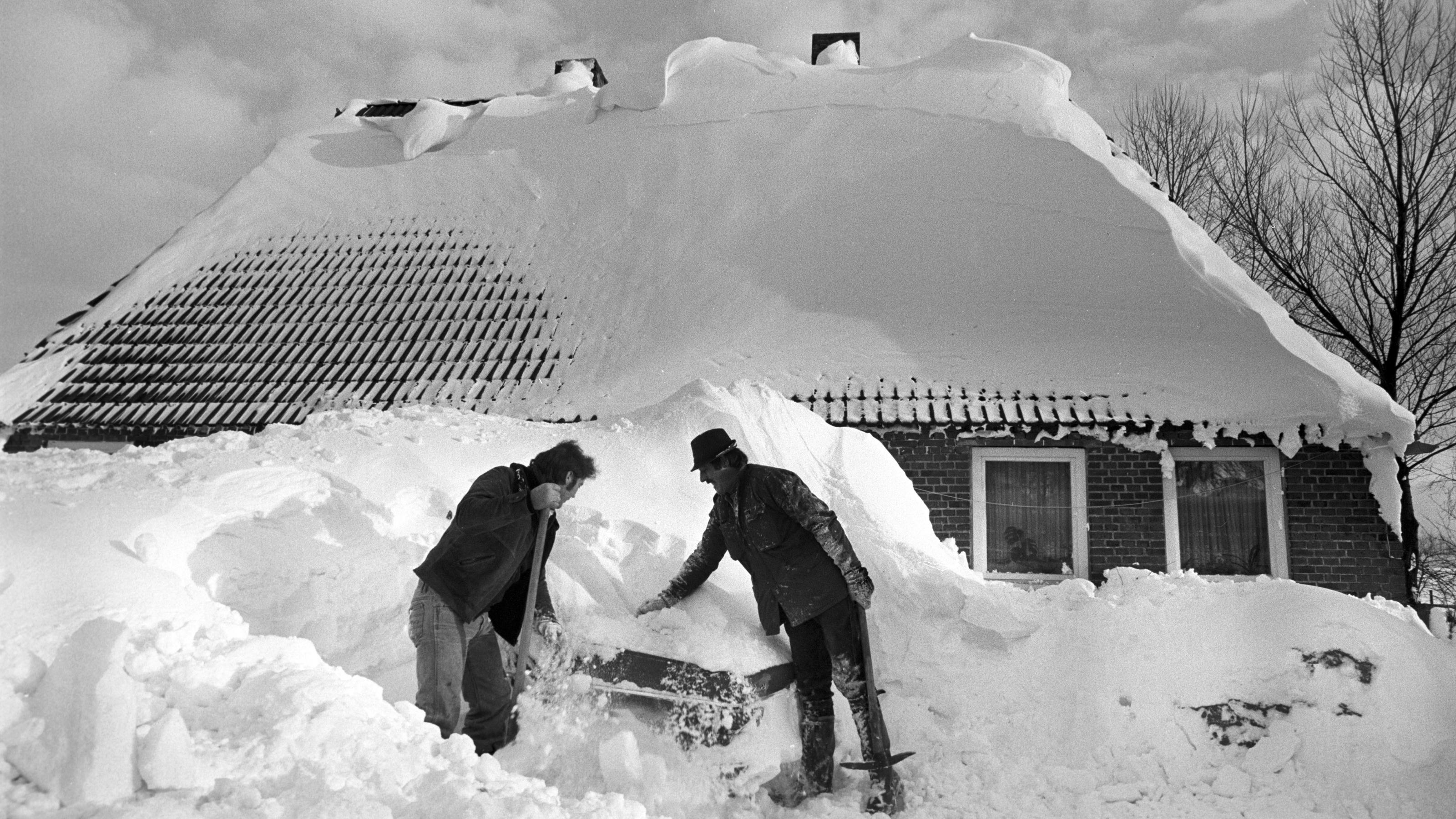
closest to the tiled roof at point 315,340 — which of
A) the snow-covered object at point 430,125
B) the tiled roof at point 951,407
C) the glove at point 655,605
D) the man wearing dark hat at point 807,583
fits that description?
the snow-covered object at point 430,125

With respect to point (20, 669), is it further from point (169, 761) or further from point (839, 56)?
point (839, 56)

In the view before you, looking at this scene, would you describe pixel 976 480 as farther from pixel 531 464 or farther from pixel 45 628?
pixel 45 628

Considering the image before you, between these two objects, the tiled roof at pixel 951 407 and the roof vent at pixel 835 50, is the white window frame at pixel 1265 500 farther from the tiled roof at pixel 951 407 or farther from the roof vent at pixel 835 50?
the roof vent at pixel 835 50

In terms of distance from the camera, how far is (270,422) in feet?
31.1

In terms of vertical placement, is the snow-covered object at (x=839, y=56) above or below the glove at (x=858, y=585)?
above

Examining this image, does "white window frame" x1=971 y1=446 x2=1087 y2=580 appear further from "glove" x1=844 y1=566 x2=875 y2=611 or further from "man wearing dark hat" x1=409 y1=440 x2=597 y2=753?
"man wearing dark hat" x1=409 y1=440 x2=597 y2=753

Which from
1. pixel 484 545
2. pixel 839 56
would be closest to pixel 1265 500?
pixel 484 545

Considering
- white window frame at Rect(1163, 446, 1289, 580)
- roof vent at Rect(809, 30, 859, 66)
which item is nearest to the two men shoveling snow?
white window frame at Rect(1163, 446, 1289, 580)

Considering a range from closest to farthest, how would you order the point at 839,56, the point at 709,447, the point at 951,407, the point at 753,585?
1. the point at 709,447
2. the point at 753,585
3. the point at 951,407
4. the point at 839,56

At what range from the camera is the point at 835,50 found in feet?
44.9

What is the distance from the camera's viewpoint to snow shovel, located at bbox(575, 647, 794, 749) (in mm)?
3848

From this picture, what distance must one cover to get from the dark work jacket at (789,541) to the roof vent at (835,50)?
34.5 feet

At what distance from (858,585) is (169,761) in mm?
2377

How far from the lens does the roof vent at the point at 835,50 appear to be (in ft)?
44.6
